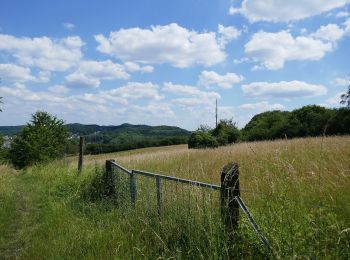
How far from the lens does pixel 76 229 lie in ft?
26.8

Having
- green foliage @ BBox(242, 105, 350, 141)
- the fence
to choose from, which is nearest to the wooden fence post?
the fence

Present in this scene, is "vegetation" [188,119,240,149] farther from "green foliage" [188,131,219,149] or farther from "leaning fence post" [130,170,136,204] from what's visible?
"leaning fence post" [130,170,136,204]

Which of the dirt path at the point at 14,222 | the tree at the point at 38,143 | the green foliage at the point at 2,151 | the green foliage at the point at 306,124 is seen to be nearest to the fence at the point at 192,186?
the dirt path at the point at 14,222

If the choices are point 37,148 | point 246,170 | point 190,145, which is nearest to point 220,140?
point 190,145

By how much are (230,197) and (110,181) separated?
7.07 meters

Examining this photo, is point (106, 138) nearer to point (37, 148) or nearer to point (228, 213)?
point (37, 148)

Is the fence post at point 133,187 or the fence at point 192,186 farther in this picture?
the fence post at point 133,187

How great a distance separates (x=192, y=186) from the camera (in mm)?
5980

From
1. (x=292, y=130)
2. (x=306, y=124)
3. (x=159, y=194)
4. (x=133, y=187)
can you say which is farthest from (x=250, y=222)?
(x=306, y=124)

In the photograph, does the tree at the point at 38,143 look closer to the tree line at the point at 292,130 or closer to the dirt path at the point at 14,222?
the tree line at the point at 292,130

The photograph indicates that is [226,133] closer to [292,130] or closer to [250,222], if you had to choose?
[292,130]

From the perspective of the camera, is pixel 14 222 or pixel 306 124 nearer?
pixel 14 222

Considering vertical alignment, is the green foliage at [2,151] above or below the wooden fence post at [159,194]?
above

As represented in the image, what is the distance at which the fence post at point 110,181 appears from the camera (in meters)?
11.3
